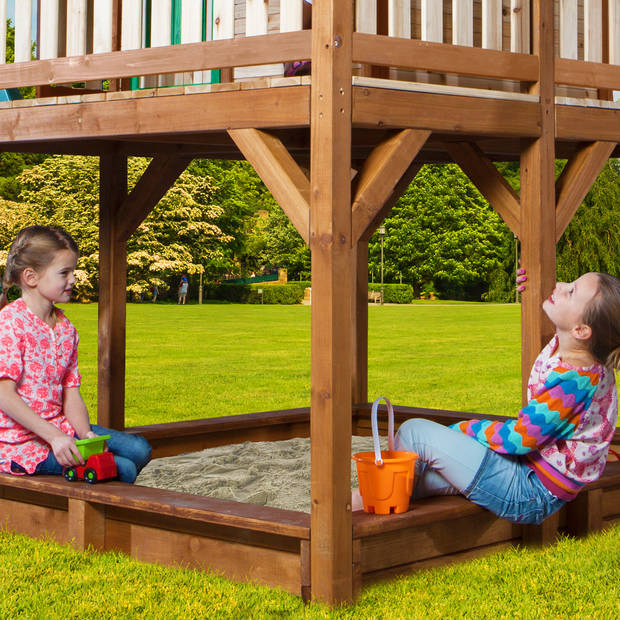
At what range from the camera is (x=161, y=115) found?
4.78 m

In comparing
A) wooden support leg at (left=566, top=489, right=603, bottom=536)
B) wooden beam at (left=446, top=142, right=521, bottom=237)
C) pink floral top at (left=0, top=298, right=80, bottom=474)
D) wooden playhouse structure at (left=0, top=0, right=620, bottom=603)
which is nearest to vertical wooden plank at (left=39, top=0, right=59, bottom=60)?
wooden playhouse structure at (left=0, top=0, right=620, bottom=603)

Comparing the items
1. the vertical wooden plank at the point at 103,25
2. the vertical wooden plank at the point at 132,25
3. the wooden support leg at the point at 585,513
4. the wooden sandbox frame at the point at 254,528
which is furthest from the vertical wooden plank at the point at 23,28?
the wooden support leg at the point at 585,513

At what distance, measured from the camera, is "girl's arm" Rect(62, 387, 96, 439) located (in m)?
5.02

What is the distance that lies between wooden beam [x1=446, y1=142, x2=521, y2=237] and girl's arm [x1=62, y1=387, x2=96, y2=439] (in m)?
2.28

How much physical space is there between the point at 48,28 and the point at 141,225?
34.7 m

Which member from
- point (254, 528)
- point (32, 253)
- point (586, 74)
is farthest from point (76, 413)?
point (586, 74)

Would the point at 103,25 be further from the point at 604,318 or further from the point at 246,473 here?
the point at 604,318

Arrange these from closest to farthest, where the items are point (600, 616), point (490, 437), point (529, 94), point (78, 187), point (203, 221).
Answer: point (600, 616)
point (490, 437)
point (529, 94)
point (78, 187)
point (203, 221)

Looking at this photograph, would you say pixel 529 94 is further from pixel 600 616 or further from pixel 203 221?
pixel 203 221

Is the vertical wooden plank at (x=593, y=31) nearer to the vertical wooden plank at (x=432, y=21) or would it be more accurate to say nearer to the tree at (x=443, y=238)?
the vertical wooden plank at (x=432, y=21)

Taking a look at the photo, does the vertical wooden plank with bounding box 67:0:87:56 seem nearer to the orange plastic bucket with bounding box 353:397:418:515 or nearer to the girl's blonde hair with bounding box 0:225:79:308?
the girl's blonde hair with bounding box 0:225:79:308

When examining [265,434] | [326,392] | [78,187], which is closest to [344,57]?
[326,392]

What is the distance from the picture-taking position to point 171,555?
4555 mm

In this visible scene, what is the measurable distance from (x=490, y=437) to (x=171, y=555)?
1.51m
